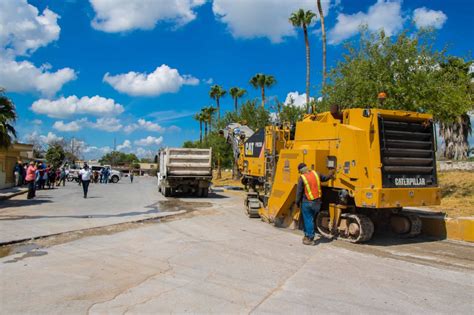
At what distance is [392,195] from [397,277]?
2.33 meters

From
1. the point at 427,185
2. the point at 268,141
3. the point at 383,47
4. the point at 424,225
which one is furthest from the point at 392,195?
the point at 383,47

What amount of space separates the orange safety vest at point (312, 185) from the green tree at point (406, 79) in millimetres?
5983

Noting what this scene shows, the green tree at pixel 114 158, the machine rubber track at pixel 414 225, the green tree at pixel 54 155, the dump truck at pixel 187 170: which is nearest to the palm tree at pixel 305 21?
the dump truck at pixel 187 170

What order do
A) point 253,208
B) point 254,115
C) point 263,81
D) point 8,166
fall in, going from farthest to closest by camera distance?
point 263,81, point 254,115, point 8,166, point 253,208

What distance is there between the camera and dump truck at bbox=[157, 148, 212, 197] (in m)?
19.5

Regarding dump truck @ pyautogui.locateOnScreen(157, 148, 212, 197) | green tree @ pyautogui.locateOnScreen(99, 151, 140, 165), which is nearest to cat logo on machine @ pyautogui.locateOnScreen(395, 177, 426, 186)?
dump truck @ pyautogui.locateOnScreen(157, 148, 212, 197)

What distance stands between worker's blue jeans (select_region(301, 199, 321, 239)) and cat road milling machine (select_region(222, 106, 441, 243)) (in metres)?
0.61

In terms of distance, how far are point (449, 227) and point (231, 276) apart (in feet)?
19.4

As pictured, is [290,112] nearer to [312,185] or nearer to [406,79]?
[406,79]

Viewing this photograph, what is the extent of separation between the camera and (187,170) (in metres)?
19.7

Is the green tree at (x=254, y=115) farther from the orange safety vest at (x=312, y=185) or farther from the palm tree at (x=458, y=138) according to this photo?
the orange safety vest at (x=312, y=185)

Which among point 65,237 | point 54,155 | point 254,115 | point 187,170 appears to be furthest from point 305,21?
point 54,155

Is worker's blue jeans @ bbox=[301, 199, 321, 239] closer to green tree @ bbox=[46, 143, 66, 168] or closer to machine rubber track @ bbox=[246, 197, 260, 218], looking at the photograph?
machine rubber track @ bbox=[246, 197, 260, 218]

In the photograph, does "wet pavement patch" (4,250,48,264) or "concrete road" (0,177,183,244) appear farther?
"concrete road" (0,177,183,244)
